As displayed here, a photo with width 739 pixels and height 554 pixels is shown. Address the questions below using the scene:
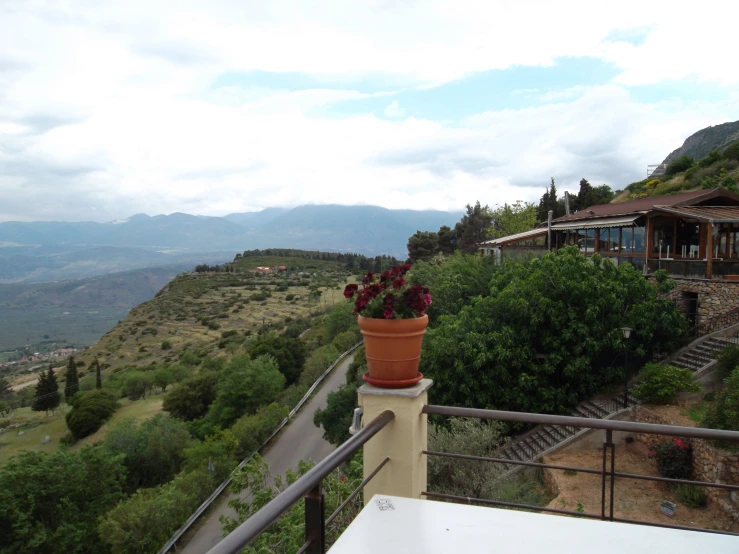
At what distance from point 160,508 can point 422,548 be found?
18.2 metres

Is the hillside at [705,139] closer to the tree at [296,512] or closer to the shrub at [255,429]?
the shrub at [255,429]

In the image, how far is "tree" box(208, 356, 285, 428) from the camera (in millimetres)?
30203

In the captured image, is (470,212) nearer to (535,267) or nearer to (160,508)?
(535,267)

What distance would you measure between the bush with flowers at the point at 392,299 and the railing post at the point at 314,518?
116cm

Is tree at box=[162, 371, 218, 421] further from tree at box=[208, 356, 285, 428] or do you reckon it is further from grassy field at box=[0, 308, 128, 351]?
grassy field at box=[0, 308, 128, 351]

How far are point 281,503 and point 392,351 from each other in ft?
4.33

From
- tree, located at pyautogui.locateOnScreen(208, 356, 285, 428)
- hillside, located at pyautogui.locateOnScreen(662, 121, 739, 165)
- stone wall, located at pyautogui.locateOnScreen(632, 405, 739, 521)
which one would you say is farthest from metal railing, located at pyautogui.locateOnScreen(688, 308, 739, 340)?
hillside, located at pyautogui.locateOnScreen(662, 121, 739, 165)

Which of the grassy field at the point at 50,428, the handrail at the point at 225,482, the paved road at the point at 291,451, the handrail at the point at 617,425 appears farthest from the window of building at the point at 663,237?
the grassy field at the point at 50,428

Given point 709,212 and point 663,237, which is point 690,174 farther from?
point 709,212

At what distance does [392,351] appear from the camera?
8.78ft

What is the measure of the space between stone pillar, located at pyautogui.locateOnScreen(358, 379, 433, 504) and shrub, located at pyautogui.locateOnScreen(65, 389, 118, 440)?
1488 inches

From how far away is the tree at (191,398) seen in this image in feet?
116

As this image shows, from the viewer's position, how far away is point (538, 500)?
11641 millimetres

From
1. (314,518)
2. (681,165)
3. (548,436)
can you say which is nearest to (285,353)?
(548,436)
